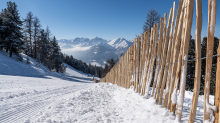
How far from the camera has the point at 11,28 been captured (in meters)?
16.4

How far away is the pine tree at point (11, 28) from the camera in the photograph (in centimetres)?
1594

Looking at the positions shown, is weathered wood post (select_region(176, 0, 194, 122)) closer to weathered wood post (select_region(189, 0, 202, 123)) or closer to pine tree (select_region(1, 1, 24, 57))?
weathered wood post (select_region(189, 0, 202, 123))

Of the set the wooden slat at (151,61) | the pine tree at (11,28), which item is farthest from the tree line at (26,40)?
the wooden slat at (151,61)

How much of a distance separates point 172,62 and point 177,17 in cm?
80

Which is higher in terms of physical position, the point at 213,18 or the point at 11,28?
the point at 11,28

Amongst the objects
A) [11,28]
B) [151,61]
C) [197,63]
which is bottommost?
[197,63]

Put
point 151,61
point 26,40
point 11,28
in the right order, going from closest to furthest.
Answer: point 151,61
point 11,28
point 26,40

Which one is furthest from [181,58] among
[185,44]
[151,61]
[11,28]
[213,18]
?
[11,28]

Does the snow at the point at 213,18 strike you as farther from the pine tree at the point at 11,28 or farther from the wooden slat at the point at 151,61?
the pine tree at the point at 11,28

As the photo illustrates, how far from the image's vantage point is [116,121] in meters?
2.14

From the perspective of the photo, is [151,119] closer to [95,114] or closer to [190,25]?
[95,114]

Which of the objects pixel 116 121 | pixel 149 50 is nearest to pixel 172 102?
pixel 116 121

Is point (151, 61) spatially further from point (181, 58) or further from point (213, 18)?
point (213, 18)

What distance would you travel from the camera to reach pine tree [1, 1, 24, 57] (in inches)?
627
